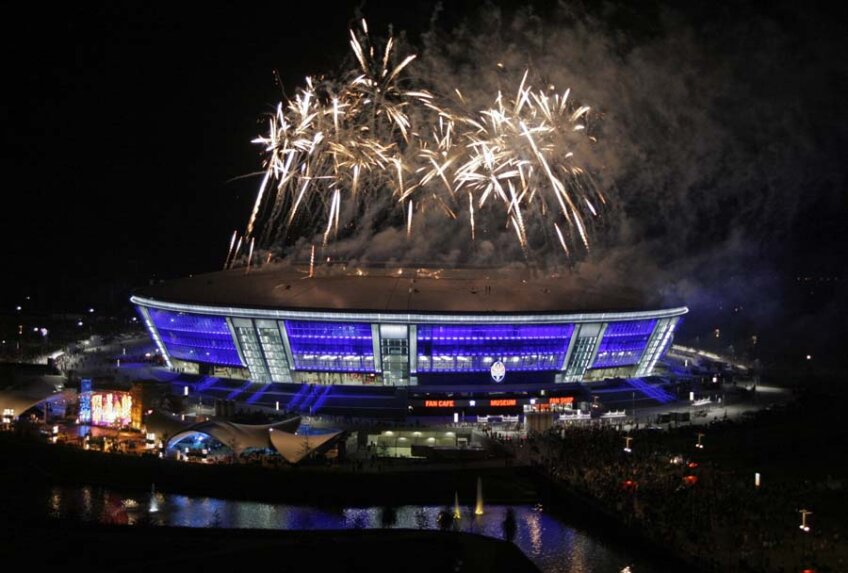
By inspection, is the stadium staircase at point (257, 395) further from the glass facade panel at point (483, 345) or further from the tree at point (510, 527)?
the tree at point (510, 527)

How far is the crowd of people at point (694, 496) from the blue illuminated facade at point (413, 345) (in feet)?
32.2

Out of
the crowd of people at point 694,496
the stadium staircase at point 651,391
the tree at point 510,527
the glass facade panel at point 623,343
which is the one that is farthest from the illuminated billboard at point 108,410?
the stadium staircase at point 651,391

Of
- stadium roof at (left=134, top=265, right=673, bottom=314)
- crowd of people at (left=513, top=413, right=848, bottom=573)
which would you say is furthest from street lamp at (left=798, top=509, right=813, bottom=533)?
stadium roof at (left=134, top=265, right=673, bottom=314)

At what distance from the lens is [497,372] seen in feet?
171

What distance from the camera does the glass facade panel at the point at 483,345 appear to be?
52000 millimetres

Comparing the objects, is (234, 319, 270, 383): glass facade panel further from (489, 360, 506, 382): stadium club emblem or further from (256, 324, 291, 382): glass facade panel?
(489, 360, 506, 382): stadium club emblem

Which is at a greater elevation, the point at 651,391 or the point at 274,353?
the point at 274,353

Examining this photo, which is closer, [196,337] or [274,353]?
[274,353]

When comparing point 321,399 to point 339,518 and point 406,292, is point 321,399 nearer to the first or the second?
point 406,292

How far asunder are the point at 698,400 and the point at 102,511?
30.9 m

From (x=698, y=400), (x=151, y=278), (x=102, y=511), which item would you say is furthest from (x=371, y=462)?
(x=151, y=278)

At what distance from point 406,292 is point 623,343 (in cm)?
1220

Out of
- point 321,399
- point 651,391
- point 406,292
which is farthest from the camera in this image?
point 406,292

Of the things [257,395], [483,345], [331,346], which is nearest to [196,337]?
[257,395]
